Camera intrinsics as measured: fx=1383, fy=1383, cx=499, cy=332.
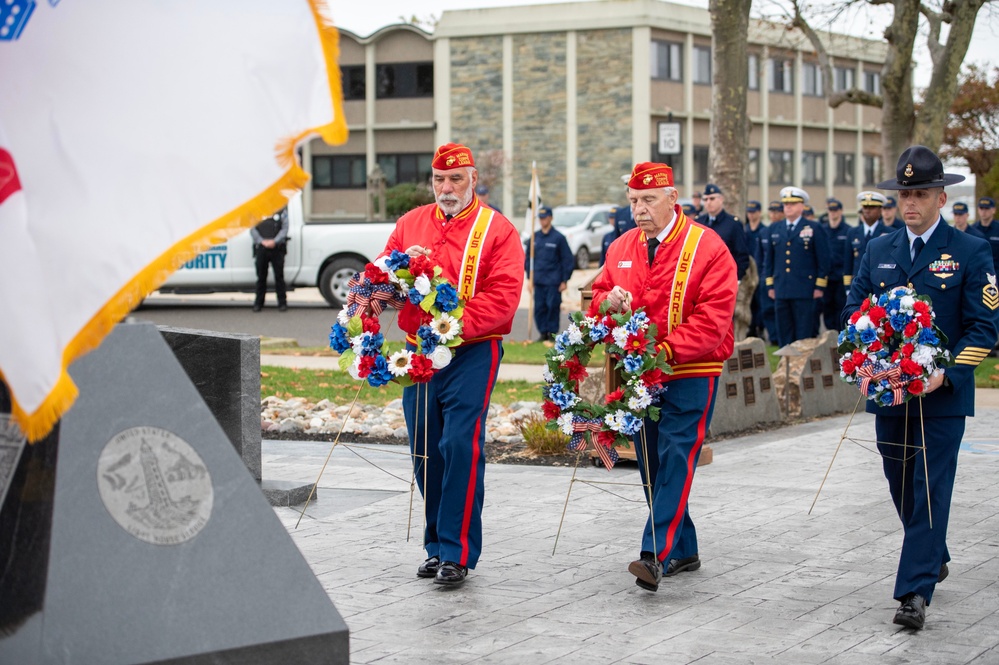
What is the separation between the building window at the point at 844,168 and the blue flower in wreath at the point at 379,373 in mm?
59739

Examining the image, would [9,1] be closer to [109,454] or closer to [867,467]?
[109,454]

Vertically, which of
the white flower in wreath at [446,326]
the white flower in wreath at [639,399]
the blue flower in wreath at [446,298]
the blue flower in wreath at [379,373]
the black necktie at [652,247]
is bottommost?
the white flower in wreath at [639,399]

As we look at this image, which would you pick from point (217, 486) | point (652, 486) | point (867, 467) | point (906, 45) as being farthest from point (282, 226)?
point (217, 486)

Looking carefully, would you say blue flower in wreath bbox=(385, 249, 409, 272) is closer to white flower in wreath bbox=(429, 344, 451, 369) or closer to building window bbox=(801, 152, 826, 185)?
white flower in wreath bbox=(429, 344, 451, 369)

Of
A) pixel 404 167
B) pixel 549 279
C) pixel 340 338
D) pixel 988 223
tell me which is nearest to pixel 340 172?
Answer: pixel 404 167

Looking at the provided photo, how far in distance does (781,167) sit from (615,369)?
2179 inches

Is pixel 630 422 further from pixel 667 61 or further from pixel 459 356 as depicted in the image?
pixel 667 61

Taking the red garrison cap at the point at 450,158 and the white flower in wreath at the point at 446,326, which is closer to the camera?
the white flower in wreath at the point at 446,326

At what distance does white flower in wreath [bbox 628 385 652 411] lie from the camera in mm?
6488

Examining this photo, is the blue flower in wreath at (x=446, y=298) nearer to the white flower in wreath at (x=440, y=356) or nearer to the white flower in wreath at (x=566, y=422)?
the white flower in wreath at (x=440, y=356)

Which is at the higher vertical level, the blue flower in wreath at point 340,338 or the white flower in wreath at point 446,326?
the white flower in wreath at point 446,326

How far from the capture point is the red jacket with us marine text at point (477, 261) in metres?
6.71

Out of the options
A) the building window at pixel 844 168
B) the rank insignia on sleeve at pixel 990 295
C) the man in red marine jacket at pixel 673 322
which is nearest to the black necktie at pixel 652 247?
the man in red marine jacket at pixel 673 322

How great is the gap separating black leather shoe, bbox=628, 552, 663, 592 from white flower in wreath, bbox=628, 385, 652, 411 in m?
0.70
